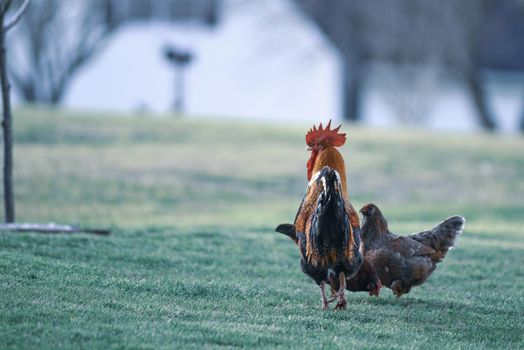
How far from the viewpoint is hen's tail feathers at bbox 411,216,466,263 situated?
31.9ft

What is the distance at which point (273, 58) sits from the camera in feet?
123

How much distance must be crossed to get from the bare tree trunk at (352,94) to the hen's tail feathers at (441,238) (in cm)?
2799

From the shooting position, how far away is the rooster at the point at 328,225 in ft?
27.6

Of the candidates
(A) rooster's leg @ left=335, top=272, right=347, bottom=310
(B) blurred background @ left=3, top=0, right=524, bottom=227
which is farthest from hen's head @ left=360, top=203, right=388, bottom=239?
(B) blurred background @ left=3, top=0, right=524, bottom=227

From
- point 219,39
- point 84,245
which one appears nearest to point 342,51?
point 219,39

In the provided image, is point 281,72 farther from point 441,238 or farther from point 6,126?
point 441,238

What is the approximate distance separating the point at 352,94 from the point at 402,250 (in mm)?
29068

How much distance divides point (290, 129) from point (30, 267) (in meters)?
19.7

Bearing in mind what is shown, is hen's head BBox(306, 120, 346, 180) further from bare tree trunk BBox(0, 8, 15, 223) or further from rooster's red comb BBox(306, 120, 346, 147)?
bare tree trunk BBox(0, 8, 15, 223)

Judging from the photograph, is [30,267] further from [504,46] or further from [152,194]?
[504,46]

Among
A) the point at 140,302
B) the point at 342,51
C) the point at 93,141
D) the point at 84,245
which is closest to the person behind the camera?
the point at 140,302

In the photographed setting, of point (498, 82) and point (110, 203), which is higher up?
point (498, 82)

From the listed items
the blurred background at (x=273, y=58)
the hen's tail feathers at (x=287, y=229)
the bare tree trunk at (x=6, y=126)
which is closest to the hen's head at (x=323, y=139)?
the hen's tail feathers at (x=287, y=229)

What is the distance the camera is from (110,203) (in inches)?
736
